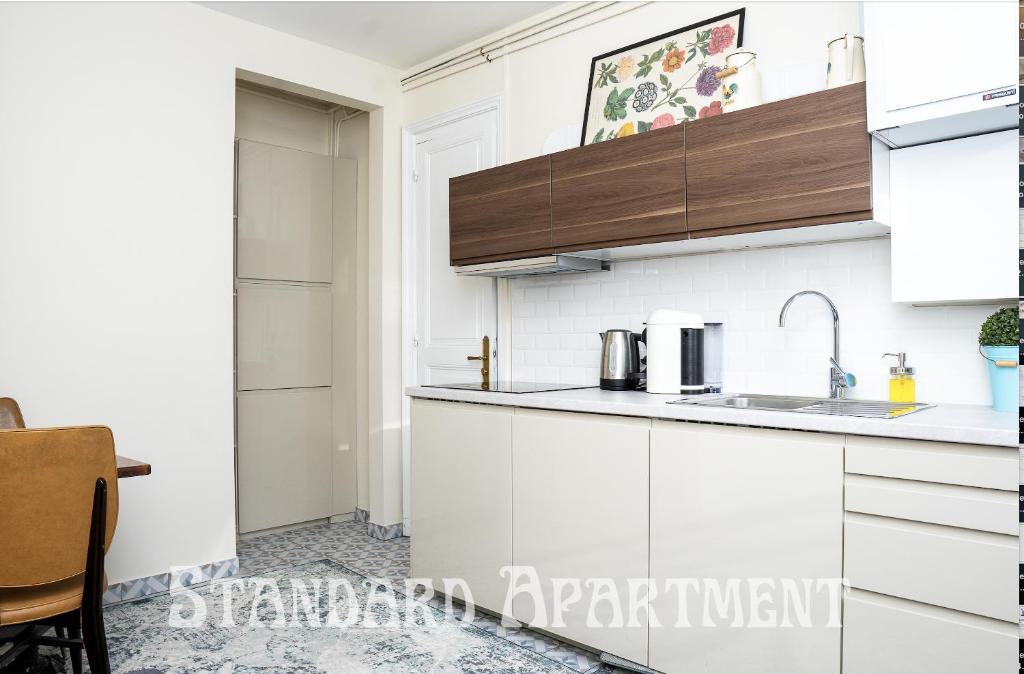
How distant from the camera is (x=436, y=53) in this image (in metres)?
4.14

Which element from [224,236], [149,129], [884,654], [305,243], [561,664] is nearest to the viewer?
[884,654]

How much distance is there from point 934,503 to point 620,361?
1391 mm

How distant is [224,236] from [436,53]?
1.66 m

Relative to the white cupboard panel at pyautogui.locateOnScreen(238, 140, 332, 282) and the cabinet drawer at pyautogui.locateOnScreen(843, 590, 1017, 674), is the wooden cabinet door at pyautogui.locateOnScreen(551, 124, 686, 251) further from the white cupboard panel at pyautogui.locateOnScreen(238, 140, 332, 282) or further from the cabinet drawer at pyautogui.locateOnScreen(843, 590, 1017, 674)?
the white cupboard panel at pyautogui.locateOnScreen(238, 140, 332, 282)

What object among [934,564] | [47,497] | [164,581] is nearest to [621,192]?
[934,564]

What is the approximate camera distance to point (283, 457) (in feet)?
14.4

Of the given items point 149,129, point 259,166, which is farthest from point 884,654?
point 259,166

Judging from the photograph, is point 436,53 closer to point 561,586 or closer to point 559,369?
point 559,369

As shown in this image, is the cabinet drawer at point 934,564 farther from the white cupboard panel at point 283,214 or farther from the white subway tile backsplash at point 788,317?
the white cupboard panel at point 283,214

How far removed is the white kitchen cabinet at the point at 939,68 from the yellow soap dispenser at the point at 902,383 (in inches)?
29.4

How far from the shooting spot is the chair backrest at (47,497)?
1.86 meters

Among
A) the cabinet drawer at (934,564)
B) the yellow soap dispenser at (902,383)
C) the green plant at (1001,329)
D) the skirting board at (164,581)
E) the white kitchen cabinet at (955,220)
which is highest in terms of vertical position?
the white kitchen cabinet at (955,220)

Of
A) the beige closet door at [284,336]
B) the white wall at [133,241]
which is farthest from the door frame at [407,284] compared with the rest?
the white wall at [133,241]

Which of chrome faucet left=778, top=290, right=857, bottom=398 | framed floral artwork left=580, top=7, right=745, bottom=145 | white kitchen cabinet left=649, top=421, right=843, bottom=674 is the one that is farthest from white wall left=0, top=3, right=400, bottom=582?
chrome faucet left=778, top=290, right=857, bottom=398
